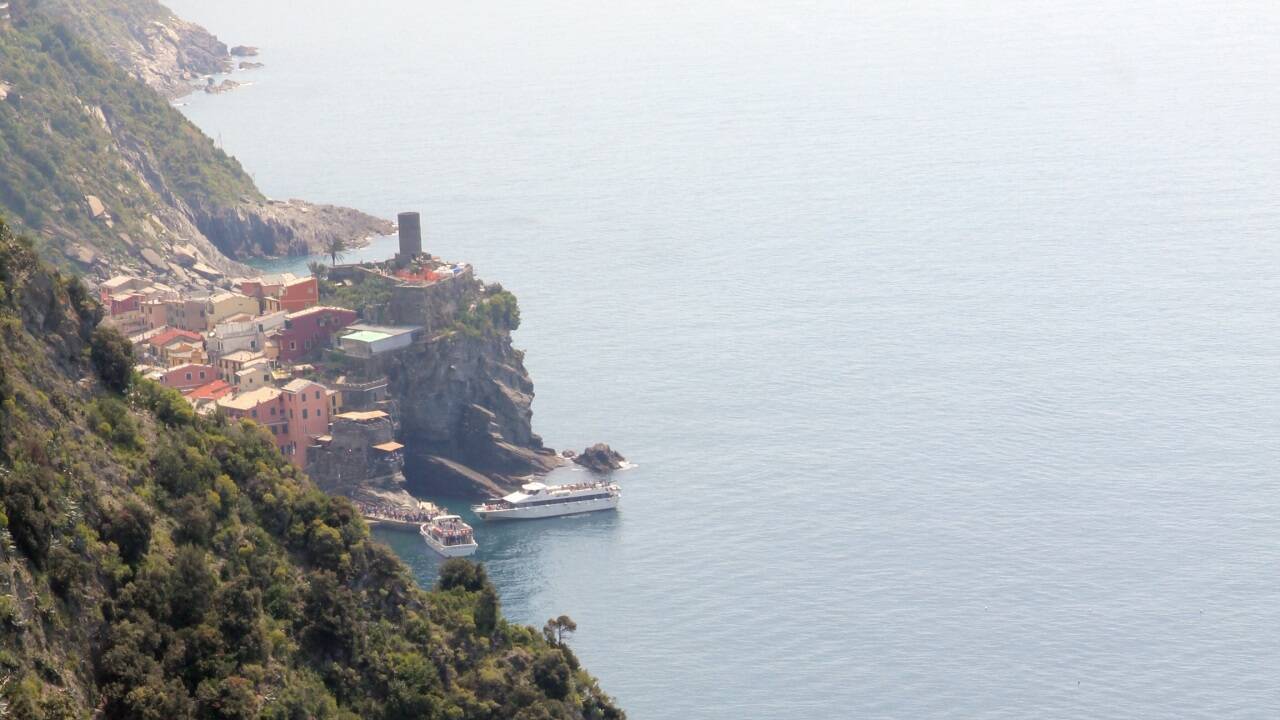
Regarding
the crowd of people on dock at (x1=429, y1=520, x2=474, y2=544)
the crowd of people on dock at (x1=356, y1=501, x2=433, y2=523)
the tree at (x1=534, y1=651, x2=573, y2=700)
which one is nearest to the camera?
the tree at (x1=534, y1=651, x2=573, y2=700)

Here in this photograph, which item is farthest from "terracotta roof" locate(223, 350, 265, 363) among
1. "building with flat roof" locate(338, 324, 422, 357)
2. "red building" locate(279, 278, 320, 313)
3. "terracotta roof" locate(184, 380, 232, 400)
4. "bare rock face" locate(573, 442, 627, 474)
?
"bare rock face" locate(573, 442, 627, 474)

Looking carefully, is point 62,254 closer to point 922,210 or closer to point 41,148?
point 41,148

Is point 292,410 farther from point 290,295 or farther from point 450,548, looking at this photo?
point 290,295

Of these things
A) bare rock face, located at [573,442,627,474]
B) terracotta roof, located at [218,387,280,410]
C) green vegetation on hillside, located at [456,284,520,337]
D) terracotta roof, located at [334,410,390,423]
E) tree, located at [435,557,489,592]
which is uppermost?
green vegetation on hillside, located at [456,284,520,337]

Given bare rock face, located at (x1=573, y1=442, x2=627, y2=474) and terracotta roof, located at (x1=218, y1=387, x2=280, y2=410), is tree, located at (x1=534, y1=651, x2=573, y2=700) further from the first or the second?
bare rock face, located at (x1=573, y1=442, x2=627, y2=474)

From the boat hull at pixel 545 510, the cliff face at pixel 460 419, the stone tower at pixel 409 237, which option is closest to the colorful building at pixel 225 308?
the stone tower at pixel 409 237

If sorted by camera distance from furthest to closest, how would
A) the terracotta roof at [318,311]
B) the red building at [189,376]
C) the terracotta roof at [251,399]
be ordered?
the terracotta roof at [318,311] < the red building at [189,376] < the terracotta roof at [251,399]

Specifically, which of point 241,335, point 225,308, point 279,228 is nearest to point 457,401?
point 241,335

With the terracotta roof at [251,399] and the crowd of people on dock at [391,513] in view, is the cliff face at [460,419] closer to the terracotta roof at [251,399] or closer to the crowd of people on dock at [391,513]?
the crowd of people on dock at [391,513]
